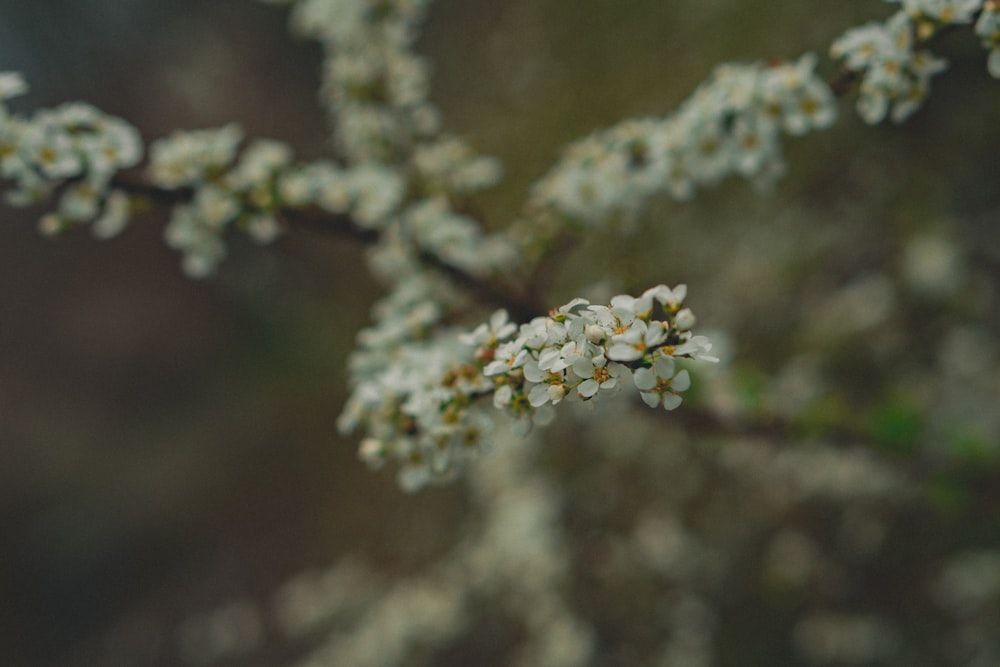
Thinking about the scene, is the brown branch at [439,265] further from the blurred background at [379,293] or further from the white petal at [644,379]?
the white petal at [644,379]

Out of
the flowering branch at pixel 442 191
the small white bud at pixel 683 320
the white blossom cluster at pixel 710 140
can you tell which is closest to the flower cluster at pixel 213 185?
the flowering branch at pixel 442 191

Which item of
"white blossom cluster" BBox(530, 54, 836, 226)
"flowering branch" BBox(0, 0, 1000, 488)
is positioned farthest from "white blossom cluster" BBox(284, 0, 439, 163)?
"white blossom cluster" BBox(530, 54, 836, 226)

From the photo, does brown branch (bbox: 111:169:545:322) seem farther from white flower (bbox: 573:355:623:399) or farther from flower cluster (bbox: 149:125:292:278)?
white flower (bbox: 573:355:623:399)

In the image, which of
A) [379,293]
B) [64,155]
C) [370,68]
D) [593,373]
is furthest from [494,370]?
[379,293]

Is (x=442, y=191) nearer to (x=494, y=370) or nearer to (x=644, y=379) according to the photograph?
(x=494, y=370)

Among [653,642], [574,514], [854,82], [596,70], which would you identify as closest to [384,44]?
[854,82]

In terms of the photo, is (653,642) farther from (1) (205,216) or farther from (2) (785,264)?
(1) (205,216)
